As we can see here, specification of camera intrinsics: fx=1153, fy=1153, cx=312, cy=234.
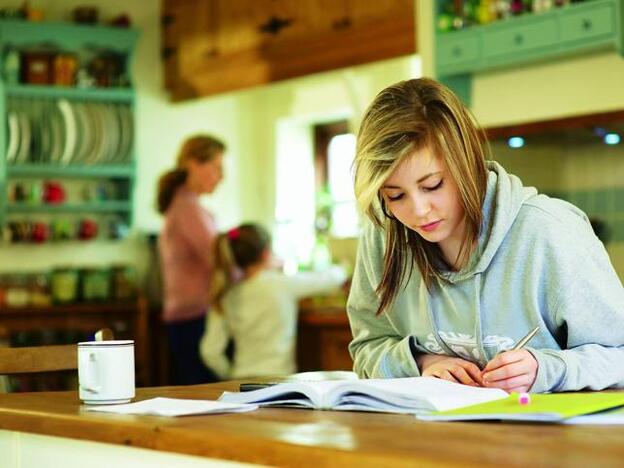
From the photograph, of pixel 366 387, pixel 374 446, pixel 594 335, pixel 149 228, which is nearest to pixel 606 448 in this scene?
pixel 374 446

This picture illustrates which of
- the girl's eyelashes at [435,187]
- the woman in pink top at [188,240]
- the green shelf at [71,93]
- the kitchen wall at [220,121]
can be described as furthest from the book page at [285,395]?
the green shelf at [71,93]

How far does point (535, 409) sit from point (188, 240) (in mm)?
3808

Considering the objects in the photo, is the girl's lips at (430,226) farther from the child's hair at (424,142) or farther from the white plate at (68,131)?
the white plate at (68,131)

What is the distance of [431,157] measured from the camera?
1664mm

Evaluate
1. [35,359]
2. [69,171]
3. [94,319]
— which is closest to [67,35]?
[69,171]

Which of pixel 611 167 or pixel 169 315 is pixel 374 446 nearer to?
pixel 611 167

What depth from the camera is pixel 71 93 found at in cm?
623

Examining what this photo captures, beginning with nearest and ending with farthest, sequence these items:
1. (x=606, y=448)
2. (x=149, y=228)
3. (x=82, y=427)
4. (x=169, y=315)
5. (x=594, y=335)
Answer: (x=606, y=448) → (x=82, y=427) → (x=594, y=335) → (x=169, y=315) → (x=149, y=228)

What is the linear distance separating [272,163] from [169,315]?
1937 mm

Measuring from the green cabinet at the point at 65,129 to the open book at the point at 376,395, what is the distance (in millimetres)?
4673

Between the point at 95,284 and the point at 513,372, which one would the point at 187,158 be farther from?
the point at 513,372

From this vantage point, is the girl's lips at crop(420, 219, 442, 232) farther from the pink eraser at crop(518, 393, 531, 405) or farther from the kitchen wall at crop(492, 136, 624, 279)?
the kitchen wall at crop(492, 136, 624, 279)

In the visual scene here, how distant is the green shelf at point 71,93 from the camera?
6125 mm

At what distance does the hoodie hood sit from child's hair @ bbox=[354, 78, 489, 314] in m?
0.02
